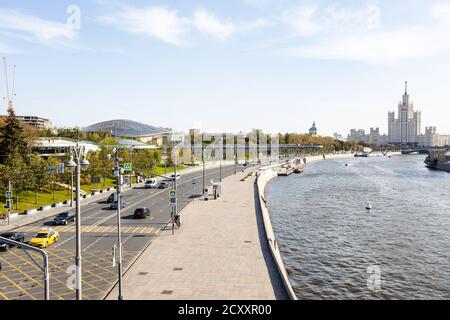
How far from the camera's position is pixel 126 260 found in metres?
28.2

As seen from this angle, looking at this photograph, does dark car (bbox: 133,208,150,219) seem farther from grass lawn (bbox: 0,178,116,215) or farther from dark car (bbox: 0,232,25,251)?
grass lawn (bbox: 0,178,116,215)

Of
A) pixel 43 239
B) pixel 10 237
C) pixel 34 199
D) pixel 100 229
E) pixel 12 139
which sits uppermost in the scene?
pixel 12 139

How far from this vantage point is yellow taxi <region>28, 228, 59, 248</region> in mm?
32406

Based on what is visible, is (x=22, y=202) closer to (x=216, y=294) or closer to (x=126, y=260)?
(x=126, y=260)

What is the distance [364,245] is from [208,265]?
786 inches

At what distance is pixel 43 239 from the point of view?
32688 millimetres

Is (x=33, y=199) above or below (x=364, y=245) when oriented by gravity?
above

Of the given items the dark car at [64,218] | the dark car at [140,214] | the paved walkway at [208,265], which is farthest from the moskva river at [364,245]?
the dark car at [64,218]

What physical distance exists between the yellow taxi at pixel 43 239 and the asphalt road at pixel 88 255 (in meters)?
0.49

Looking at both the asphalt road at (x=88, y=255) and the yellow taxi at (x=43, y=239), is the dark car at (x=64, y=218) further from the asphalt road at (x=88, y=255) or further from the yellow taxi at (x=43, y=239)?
the yellow taxi at (x=43, y=239)

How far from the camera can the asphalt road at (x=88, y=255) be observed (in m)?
23.0

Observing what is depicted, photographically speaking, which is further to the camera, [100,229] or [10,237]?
[100,229]

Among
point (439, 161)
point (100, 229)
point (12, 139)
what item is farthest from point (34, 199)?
point (439, 161)

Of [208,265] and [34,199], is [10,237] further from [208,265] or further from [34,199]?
[34,199]
